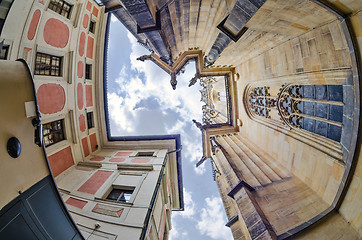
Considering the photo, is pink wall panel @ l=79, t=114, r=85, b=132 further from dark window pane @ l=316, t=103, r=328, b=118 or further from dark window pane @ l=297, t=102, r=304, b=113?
dark window pane @ l=316, t=103, r=328, b=118

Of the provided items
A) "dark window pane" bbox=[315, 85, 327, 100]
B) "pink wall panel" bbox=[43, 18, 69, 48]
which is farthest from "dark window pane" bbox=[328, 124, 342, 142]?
"pink wall panel" bbox=[43, 18, 69, 48]

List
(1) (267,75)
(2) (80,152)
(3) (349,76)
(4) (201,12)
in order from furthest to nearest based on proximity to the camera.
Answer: (2) (80,152)
(1) (267,75)
(4) (201,12)
(3) (349,76)

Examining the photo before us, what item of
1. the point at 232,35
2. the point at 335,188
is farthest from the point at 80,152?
the point at 335,188

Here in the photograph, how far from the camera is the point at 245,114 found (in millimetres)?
12742

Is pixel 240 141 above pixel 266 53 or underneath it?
underneath

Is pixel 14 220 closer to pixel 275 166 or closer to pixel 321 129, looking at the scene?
pixel 321 129

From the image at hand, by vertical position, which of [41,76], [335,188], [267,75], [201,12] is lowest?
[335,188]

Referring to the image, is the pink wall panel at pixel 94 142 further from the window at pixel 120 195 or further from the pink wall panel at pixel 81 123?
the window at pixel 120 195

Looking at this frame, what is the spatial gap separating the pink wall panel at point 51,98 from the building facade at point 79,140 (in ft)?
0.17

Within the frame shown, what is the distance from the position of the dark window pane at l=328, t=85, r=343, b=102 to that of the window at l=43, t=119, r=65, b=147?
1316 centimetres

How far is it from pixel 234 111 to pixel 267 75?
643 cm

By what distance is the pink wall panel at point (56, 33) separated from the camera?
722 centimetres

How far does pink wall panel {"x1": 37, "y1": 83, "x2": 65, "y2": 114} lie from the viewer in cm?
722

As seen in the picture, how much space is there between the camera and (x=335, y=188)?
15.7ft
